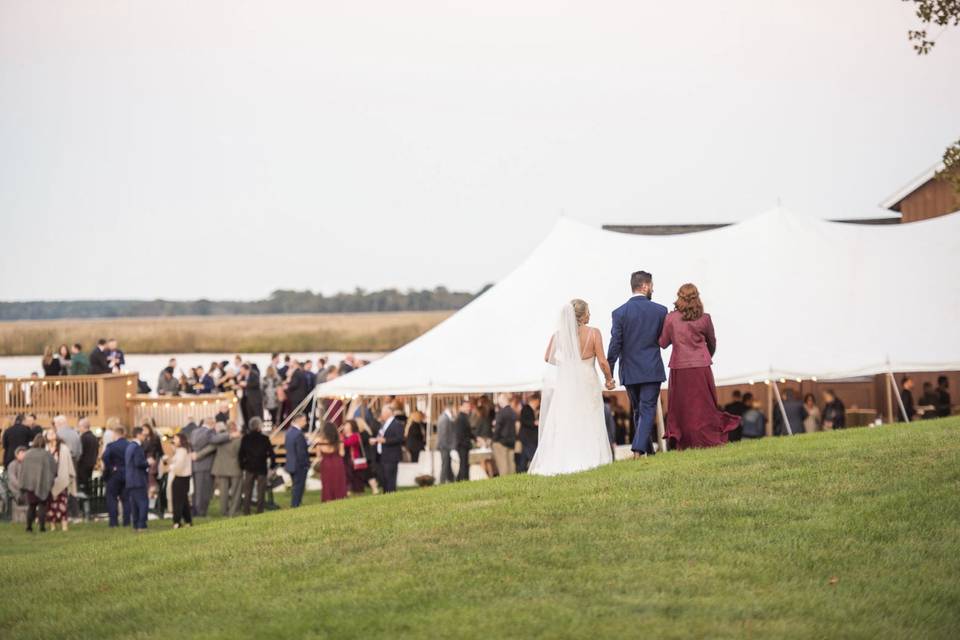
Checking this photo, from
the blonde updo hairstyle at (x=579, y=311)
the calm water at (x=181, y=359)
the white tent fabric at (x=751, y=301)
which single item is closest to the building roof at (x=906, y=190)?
the white tent fabric at (x=751, y=301)

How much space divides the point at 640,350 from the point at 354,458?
9248 millimetres

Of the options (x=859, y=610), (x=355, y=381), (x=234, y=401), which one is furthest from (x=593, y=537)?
(x=234, y=401)

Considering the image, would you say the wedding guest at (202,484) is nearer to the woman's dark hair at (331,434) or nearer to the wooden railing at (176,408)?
the woman's dark hair at (331,434)

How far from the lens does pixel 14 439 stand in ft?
72.9

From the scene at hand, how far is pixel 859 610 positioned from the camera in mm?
7906

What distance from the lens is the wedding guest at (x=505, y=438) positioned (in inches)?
805

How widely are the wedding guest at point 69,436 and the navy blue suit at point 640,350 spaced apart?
37.2 feet

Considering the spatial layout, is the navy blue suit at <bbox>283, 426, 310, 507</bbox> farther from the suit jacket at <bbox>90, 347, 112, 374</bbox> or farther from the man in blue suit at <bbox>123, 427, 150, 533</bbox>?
the suit jacket at <bbox>90, 347, 112, 374</bbox>

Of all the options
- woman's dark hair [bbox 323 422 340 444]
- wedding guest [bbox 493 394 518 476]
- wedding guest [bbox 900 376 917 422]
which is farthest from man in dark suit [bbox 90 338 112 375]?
wedding guest [bbox 900 376 917 422]

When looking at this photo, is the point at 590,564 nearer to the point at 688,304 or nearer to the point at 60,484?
the point at 688,304

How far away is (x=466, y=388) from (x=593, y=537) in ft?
37.1

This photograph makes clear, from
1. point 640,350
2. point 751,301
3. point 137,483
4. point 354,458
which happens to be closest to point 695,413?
point 640,350

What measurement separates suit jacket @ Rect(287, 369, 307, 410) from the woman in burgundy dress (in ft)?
55.4

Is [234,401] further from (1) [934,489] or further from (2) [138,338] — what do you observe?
(2) [138,338]
